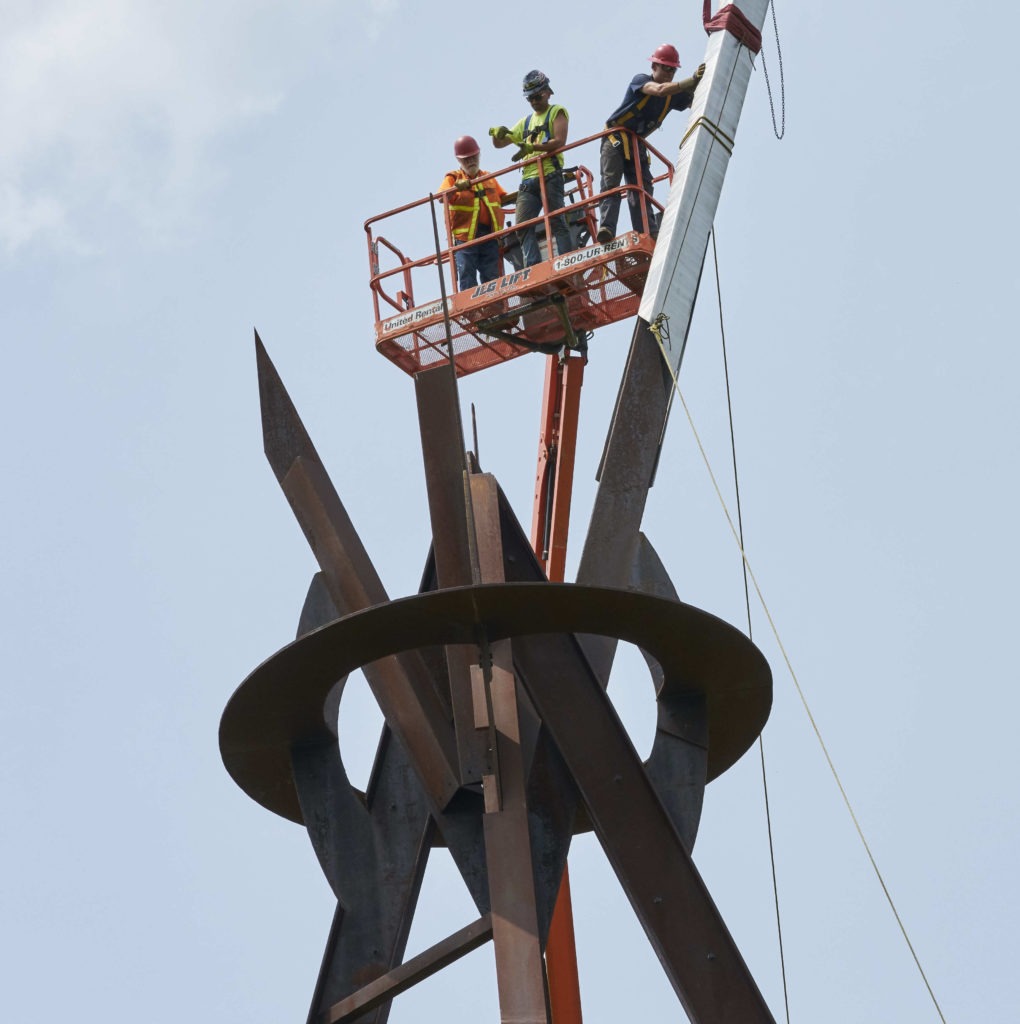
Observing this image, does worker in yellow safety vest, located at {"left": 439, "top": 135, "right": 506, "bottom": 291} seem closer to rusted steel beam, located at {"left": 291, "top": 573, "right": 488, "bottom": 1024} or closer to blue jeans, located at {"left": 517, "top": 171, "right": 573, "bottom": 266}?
blue jeans, located at {"left": 517, "top": 171, "right": 573, "bottom": 266}

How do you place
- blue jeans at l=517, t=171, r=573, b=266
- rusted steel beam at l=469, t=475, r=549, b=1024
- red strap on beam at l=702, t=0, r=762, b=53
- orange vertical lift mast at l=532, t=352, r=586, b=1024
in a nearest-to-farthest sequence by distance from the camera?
rusted steel beam at l=469, t=475, r=549, b=1024
red strap on beam at l=702, t=0, r=762, b=53
orange vertical lift mast at l=532, t=352, r=586, b=1024
blue jeans at l=517, t=171, r=573, b=266

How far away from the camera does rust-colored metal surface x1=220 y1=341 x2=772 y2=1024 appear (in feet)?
47.2

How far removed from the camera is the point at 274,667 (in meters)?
14.9

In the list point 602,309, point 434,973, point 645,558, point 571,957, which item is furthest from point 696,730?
point 602,309

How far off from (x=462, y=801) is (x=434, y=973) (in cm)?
113

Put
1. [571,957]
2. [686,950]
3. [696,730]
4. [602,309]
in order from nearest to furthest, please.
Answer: [686,950] → [696,730] → [571,957] → [602,309]

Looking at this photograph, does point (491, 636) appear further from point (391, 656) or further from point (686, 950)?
point (686, 950)

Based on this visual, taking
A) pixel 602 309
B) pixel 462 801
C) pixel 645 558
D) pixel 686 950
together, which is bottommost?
pixel 686 950

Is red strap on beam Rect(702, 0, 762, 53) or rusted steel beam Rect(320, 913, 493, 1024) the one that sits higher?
red strap on beam Rect(702, 0, 762, 53)

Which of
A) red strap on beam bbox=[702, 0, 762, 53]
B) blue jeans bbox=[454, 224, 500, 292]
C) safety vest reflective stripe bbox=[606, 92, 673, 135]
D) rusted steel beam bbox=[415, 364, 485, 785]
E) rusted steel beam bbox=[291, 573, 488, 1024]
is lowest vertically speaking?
rusted steel beam bbox=[291, 573, 488, 1024]

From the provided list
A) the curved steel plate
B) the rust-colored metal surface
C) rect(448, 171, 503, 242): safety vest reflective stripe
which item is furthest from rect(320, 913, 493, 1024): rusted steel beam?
rect(448, 171, 503, 242): safety vest reflective stripe

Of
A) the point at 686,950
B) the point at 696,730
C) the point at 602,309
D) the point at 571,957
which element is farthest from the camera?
the point at 602,309

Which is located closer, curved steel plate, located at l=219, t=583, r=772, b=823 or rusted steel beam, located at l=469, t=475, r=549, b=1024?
rusted steel beam, located at l=469, t=475, r=549, b=1024

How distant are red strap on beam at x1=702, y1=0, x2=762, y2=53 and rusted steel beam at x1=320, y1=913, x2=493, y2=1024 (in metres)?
8.17
